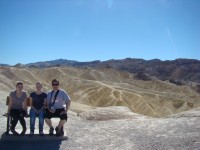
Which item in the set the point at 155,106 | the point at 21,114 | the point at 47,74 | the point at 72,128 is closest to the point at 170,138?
the point at 72,128

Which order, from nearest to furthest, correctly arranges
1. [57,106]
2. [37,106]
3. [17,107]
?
1. [17,107]
2. [37,106]
3. [57,106]

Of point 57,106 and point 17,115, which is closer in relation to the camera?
point 17,115

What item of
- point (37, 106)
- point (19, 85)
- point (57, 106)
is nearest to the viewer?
point (19, 85)

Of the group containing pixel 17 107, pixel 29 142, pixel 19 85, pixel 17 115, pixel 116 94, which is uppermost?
pixel 116 94

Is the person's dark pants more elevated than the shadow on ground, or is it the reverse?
the person's dark pants

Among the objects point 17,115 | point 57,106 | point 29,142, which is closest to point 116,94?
point 57,106

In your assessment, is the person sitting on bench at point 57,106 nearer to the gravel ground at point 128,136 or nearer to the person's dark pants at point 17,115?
the gravel ground at point 128,136

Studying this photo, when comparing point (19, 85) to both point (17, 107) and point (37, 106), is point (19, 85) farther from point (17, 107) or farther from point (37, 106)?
point (37, 106)

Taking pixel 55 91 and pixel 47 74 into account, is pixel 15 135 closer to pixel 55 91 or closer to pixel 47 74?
pixel 55 91

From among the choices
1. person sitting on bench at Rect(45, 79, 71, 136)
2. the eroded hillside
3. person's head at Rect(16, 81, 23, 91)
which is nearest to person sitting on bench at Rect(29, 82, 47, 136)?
person sitting on bench at Rect(45, 79, 71, 136)

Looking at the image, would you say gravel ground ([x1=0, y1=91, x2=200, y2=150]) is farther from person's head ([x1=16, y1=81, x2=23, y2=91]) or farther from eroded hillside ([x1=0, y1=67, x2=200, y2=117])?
eroded hillside ([x1=0, y1=67, x2=200, y2=117])

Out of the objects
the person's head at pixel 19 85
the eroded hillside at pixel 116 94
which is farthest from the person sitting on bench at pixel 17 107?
the eroded hillside at pixel 116 94

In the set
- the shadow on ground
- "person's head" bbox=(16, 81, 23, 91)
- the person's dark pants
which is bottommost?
the shadow on ground

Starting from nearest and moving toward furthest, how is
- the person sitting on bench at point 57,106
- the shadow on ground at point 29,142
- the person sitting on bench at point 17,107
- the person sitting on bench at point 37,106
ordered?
the shadow on ground at point 29,142 → the person sitting on bench at point 17,107 → the person sitting on bench at point 37,106 → the person sitting on bench at point 57,106
